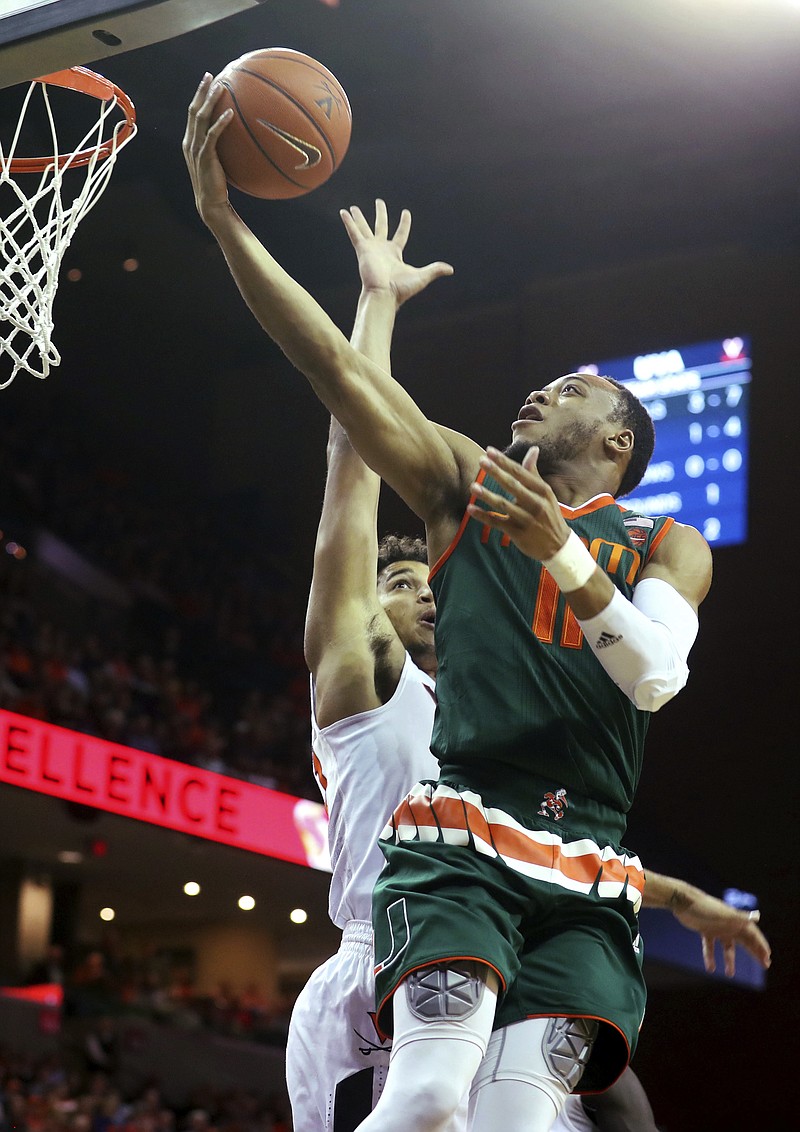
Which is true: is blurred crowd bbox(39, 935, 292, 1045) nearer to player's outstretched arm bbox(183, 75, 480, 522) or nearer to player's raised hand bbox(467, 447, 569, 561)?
player's outstretched arm bbox(183, 75, 480, 522)

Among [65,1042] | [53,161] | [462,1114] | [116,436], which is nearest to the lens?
[462,1114]

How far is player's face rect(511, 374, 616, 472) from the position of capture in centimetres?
299

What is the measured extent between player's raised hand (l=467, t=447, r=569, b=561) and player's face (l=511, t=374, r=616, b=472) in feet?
1.83

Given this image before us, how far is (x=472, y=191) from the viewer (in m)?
12.9

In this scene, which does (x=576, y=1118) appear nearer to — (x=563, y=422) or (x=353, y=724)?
(x=353, y=724)

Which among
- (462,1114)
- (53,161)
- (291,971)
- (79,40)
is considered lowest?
(462,1114)

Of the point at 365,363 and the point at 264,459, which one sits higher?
the point at 264,459

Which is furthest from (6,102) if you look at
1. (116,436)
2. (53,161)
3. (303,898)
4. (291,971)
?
(291,971)

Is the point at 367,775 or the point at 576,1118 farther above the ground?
the point at 367,775

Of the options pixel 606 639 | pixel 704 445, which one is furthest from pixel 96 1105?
pixel 606 639

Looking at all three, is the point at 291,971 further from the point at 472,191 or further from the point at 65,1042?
the point at 472,191

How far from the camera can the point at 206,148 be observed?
2934 millimetres

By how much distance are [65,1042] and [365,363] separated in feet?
35.6

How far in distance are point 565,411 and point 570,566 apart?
693 mm
